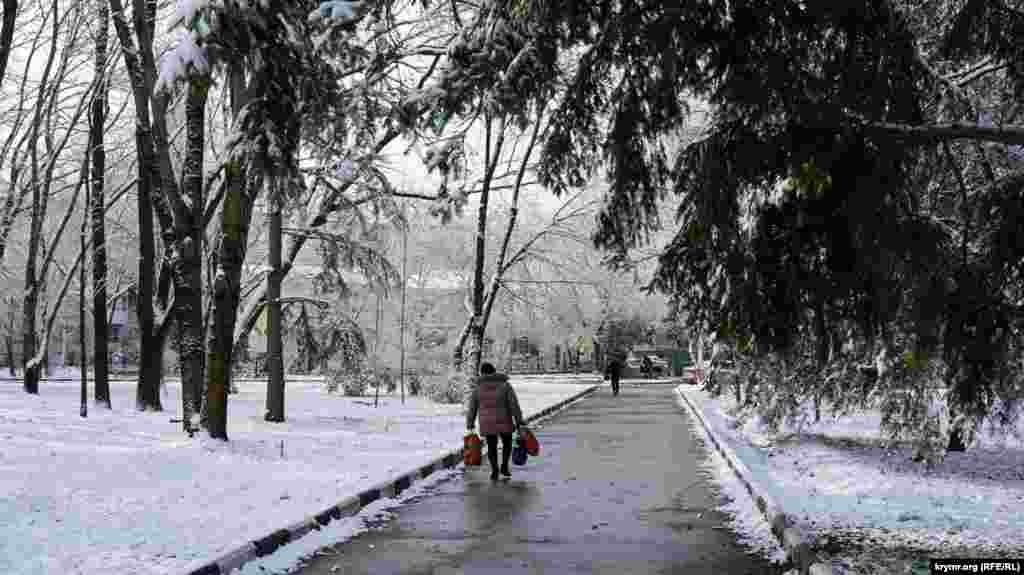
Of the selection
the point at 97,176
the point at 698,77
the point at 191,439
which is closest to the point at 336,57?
the point at 698,77

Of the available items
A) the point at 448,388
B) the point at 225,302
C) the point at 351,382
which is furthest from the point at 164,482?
the point at 351,382

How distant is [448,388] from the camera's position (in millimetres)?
36031

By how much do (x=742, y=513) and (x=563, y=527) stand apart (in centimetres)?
217

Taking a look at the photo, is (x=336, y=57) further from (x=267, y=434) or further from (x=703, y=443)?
(x=703, y=443)

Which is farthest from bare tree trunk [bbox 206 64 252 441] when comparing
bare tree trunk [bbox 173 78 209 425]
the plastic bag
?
the plastic bag

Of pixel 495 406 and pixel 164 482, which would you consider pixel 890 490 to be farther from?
pixel 164 482

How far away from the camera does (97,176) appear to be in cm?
2480

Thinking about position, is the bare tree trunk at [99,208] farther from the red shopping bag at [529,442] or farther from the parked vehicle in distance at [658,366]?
the parked vehicle in distance at [658,366]

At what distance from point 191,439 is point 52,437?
78.5 inches

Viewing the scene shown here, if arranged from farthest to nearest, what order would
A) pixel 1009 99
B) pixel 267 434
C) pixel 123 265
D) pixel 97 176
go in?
pixel 123 265, pixel 97 176, pixel 267 434, pixel 1009 99

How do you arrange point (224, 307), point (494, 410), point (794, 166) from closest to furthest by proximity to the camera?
point (794, 166) → point (494, 410) → point (224, 307)

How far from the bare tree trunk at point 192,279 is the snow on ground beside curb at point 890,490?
8605mm

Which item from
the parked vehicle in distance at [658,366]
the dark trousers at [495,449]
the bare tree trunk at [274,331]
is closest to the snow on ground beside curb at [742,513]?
the dark trousers at [495,449]

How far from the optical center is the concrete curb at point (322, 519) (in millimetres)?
7883
